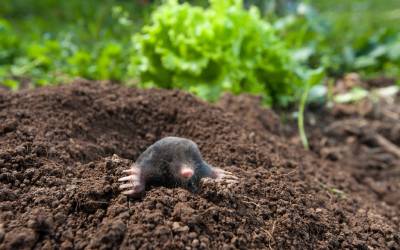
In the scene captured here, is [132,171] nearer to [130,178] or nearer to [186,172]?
[130,178]

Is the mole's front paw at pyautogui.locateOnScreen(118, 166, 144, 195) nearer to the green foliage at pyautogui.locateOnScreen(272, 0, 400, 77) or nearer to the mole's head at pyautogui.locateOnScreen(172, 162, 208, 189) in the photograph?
the mole's head at pyautogui.locateOnScreen(172, 162, 208, 189)

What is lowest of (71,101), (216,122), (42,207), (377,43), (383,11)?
(42,207)

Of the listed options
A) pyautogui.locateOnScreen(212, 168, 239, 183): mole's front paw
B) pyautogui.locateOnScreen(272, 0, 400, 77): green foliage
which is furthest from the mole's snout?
pyautogui.locateOnScreen(272, 0, 400, 77): green foliage

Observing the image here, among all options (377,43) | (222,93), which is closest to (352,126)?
(222,93)

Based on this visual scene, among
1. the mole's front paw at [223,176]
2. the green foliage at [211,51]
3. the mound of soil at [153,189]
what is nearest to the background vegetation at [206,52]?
the green foliage at [211,51]

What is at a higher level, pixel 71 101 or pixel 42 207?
pixel 71 101

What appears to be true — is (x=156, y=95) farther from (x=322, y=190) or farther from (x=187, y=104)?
(x=322, y=190)

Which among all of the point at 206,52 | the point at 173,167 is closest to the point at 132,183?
the point at 173,167
